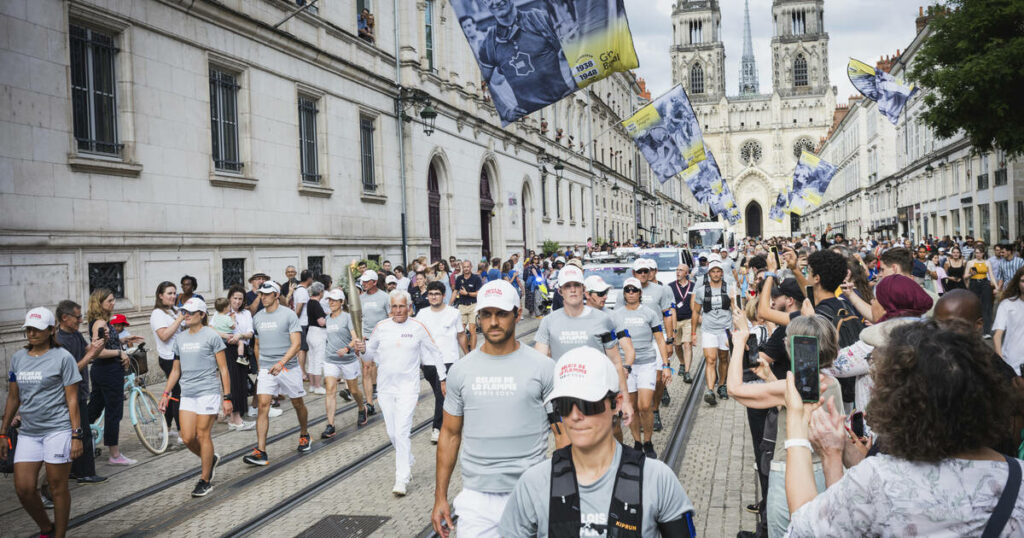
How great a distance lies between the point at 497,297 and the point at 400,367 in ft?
10.6

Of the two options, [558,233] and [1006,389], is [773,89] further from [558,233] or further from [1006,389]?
[1006,389]

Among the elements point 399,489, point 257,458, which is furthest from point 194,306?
point 399,489

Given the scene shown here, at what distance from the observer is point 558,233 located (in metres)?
40.4

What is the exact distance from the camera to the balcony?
31.1m

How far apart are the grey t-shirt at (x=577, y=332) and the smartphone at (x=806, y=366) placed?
391cm

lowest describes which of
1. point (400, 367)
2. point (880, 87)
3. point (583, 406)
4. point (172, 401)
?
point (172, 401)

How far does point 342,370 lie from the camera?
31.8ft

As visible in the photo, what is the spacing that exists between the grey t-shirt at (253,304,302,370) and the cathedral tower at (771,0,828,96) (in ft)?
390

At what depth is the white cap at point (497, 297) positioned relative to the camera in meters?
4.33

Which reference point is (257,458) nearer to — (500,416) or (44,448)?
(44,448)

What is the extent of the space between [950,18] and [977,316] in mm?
16832

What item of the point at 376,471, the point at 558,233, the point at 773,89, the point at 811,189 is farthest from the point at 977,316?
the point at 773,89

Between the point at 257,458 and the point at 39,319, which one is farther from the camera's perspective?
the point at 257,458

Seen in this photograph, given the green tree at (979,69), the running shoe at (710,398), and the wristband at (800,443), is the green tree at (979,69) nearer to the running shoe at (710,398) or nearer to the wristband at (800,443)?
the running shoe at (710,398)
